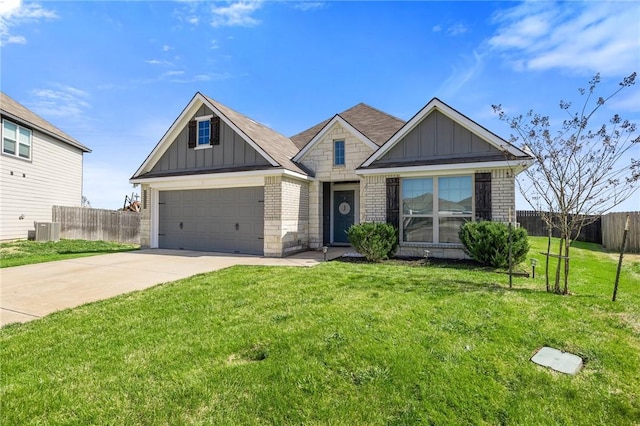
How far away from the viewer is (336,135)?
41.1 ft

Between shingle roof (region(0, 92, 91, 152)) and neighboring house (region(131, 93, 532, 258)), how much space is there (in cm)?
808

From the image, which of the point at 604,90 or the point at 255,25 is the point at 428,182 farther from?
the point at 255,25

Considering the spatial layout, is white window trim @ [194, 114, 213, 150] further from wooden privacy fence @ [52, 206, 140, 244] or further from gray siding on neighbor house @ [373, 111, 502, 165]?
wooden privacy fence @ [52, 206, 140, 244]

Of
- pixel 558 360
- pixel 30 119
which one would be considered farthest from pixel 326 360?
pixel 30 119

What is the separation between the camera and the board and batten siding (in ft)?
51.0

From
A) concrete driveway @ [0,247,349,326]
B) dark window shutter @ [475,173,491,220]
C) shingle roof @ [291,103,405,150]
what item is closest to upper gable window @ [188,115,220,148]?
shingle roof @ [291,103,405,150]

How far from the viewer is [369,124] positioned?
48.5 feet

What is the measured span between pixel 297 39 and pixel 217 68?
3710 millimetres

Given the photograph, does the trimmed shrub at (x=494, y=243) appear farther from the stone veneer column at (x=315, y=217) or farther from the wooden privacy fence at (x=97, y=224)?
the wooden privacy fence at (x=97, y=224)

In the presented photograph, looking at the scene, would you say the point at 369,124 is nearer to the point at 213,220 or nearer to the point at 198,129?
the point at 198,129

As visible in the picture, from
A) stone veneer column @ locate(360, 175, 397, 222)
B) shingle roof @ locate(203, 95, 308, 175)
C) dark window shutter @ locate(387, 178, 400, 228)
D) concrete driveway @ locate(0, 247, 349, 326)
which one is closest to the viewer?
concrete driveway @ locate(0, 247, 349, 326)

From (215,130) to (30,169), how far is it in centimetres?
1174

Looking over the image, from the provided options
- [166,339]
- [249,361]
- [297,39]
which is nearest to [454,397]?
[249,361]

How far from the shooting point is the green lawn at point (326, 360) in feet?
8.45
